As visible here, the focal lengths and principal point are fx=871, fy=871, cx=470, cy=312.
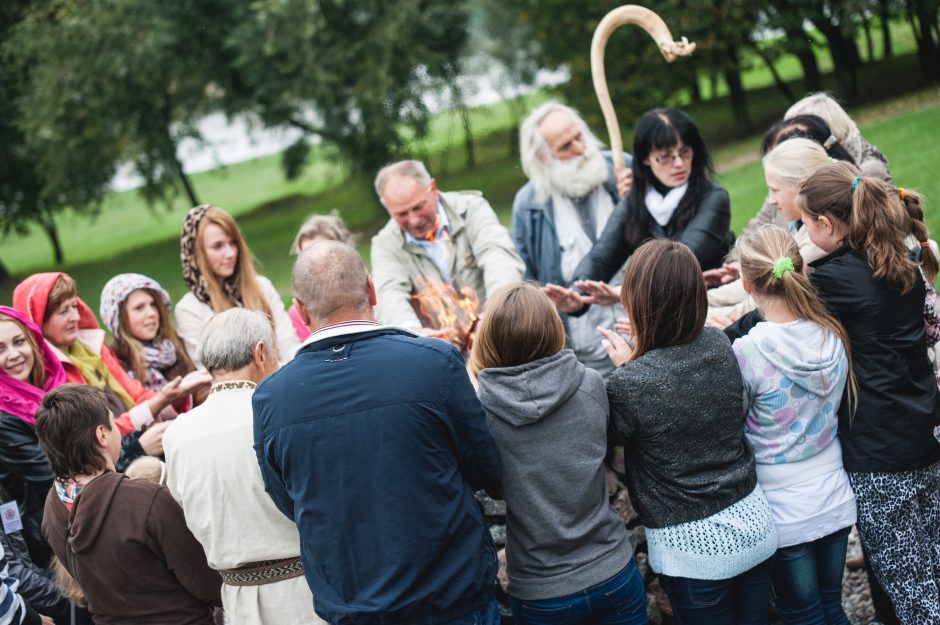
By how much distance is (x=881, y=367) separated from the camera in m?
3.51

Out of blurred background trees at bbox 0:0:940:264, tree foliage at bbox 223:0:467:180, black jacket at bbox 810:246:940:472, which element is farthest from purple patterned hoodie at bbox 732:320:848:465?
tree foliage at bbox 223:0:467:180

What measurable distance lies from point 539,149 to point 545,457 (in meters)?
2.63

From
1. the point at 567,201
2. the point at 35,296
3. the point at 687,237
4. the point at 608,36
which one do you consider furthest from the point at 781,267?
the point at 35,296

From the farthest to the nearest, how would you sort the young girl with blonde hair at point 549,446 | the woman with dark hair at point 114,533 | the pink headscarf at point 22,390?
the pink headscarf at point 22,390 < the woman with dark hair at point 114,533 < the young girl with blonde hair at point 549,446

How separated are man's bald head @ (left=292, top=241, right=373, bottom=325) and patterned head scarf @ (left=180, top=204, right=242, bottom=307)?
8.01 feet

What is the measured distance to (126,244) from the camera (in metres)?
Answer: 34.4

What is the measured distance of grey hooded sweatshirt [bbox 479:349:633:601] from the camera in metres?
3.15

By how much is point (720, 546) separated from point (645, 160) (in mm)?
2240

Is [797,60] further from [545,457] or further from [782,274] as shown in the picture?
[545,457]

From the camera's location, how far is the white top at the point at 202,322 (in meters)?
5.32

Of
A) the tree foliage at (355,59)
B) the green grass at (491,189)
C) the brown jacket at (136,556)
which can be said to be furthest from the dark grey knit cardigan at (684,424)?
the tree foliage at (355,59)

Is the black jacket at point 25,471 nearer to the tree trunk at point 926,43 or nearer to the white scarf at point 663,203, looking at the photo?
the white scarf at point 663,203

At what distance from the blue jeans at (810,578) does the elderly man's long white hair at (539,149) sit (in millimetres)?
2606

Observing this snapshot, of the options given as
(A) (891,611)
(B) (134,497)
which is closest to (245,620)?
(B) (134,497)
